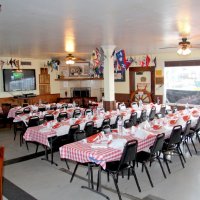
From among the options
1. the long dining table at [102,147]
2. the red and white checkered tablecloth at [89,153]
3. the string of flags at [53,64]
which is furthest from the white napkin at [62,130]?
the string of flags at [53,64]

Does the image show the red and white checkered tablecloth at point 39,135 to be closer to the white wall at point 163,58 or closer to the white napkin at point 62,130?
the white napkin at point 62,130

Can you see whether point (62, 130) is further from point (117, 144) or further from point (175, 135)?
Result: point (175, 135)

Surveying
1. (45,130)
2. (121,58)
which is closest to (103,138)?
(45,130)

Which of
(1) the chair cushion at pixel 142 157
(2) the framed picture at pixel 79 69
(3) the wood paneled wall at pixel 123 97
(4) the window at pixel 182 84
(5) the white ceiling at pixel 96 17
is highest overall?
(5) the white ceiling at pixel 96 17

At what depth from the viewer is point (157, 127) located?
251 inches

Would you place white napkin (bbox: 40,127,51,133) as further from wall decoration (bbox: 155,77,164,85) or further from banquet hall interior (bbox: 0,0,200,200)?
wall decoration (bbox: 155,77,164,85)

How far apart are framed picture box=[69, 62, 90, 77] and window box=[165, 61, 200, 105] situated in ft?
18.2

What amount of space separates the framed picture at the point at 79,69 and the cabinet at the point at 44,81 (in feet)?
5.42

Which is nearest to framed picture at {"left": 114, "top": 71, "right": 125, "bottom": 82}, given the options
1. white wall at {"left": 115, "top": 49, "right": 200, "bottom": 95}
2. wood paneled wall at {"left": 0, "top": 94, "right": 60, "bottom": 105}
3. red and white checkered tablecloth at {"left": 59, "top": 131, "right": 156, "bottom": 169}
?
white wall at {"left": 115, "top": 49, "right": 200, "bottom": 95}

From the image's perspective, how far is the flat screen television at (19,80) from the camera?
45.4 ft

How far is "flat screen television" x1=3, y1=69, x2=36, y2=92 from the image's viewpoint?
45.4 feet

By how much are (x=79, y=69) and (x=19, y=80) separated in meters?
4.08

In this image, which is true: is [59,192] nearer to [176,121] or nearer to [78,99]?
[176,121]

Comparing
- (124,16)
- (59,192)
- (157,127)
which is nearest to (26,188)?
(59,192)
